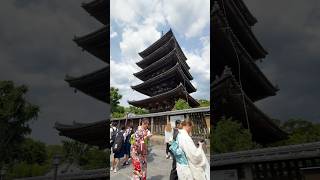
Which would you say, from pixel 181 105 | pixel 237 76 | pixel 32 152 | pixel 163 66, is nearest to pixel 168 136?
pixel 181 105

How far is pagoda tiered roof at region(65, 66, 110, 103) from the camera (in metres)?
9.64

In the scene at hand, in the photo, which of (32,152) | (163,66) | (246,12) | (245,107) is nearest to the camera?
(163,66)

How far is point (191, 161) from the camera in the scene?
4824 mm

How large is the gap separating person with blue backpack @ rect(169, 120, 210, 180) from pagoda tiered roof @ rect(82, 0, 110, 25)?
6268 millimetres

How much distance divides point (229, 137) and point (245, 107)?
770 millimetres

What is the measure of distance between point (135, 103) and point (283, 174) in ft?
8.13

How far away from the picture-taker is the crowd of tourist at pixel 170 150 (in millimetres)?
4832

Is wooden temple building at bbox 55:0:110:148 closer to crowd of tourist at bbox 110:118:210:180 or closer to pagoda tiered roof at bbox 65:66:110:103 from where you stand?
pagoda tiered roof at bbox 65:66:110:103

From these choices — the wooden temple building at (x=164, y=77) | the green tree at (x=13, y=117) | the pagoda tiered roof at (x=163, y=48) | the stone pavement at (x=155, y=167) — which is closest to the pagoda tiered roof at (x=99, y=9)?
the green tree at (x=13, y=117)

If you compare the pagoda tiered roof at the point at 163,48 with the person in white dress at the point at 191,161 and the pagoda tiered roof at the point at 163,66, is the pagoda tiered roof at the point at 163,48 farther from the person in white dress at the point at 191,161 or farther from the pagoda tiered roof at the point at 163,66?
the person in white dress at the point at 191,161

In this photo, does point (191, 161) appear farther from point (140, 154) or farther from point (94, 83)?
point (94, 83)

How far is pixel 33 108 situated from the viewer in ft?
37.3

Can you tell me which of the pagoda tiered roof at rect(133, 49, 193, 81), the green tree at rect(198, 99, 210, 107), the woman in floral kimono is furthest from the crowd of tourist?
the pagoda tiered roof at rect(133, 49, 193, 81)

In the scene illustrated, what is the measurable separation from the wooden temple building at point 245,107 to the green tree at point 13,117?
5.11m
